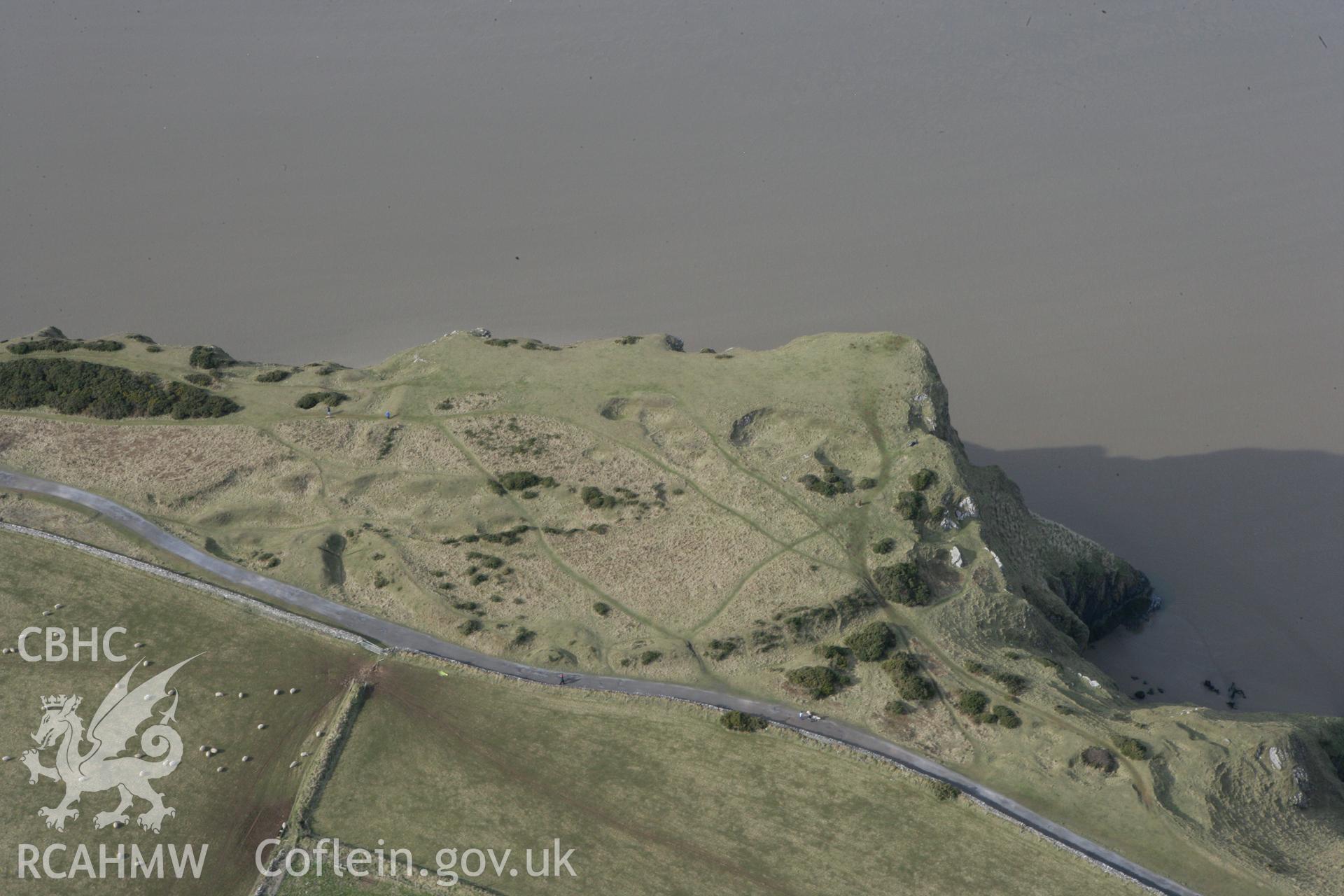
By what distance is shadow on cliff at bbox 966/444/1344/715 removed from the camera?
85.1 m

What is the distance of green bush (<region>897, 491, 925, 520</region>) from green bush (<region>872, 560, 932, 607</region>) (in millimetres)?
3953

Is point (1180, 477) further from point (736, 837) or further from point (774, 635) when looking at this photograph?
point (736, 837)

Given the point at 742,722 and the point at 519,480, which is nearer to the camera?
the point at 742,722

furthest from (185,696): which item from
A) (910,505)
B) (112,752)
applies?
(910,505)

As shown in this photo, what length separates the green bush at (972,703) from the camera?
67.6m

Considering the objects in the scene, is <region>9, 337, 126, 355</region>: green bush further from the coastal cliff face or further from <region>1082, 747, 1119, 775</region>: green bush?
<region>1082, 747, 1119, 775</region>: green bush

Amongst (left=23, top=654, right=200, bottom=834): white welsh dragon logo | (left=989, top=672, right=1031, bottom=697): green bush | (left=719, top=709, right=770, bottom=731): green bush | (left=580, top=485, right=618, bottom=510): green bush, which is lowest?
(left=23, top=654, right=200, bottom=834): white welsh dragon logo

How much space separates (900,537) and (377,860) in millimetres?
41076

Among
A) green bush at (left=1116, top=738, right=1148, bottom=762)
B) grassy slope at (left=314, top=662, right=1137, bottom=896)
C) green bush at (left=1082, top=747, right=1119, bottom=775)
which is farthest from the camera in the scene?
→ green bush at (left=1116, top=738, right=1148, bottom=762)

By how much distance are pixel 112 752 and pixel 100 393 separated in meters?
37.2

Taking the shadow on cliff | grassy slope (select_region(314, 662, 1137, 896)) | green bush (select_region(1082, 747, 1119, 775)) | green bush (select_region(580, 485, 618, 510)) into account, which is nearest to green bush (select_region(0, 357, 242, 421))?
green bush (select_region(580, 485, 618, 510))

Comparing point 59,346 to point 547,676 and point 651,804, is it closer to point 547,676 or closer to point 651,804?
point 547,676

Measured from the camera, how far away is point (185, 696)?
69.8 metres

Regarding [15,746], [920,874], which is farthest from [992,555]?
[15,746]
